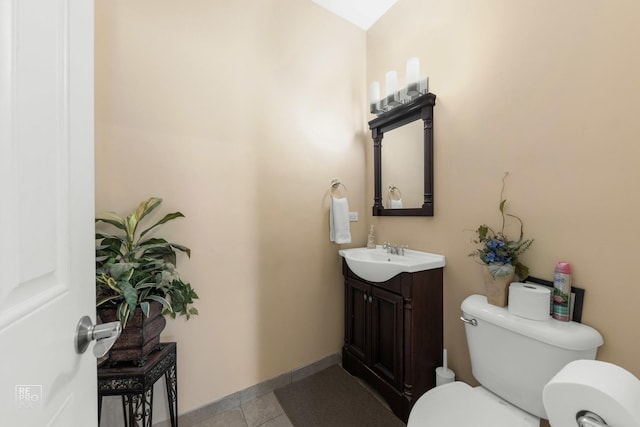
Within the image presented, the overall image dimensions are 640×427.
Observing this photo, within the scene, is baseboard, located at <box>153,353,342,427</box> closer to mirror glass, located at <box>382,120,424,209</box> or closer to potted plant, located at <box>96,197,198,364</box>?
potted plant, located at <box>96,197,198,364</box>

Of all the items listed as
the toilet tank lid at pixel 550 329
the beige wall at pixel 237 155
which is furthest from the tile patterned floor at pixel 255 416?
the toilet tank lid at pixel 550 329

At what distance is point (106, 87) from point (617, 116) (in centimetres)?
217

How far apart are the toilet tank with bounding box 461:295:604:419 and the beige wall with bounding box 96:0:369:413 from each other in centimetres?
100

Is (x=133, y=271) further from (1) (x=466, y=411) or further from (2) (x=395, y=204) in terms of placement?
(2) (x=395, y=204)

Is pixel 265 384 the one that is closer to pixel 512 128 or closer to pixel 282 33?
pixel 512 128

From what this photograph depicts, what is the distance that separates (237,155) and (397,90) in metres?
1.21

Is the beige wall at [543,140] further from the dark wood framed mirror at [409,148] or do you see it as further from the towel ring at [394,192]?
the towel ring at [394,192]

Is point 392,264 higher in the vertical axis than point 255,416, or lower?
higher

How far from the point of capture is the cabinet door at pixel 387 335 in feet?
4.64

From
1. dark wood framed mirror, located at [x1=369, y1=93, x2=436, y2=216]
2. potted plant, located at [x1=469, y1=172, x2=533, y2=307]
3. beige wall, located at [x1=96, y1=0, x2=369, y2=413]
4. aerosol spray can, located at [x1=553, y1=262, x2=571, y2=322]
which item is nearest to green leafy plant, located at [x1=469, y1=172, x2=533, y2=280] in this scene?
potted plant, located at [x1=469, y1=172, x2=533, y2=307]

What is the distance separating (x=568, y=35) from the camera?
1.03 metres

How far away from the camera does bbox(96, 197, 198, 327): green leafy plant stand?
0.95m

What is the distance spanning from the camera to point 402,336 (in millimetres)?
1399

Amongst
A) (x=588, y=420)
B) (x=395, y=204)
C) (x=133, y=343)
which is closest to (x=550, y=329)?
(x=588, y=420)
